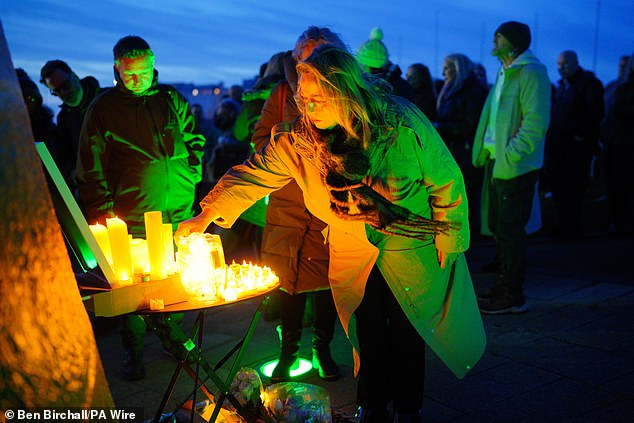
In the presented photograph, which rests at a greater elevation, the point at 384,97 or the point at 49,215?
the point at 384,97

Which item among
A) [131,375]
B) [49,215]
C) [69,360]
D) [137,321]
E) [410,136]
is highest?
[410,136]

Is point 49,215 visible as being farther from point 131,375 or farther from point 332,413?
point 131,375

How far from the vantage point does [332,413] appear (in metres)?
3.45

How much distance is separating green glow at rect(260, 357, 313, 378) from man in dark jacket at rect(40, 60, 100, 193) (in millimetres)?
2551

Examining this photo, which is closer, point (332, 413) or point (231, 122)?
point (332, 413)

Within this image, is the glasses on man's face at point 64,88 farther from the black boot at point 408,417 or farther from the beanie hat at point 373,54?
the black boot at point 408,417

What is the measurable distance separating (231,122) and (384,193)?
19.3ft

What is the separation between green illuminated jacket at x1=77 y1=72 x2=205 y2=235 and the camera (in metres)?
4.16

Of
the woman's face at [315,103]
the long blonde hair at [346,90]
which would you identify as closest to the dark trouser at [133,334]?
the woman's face at [315,103]

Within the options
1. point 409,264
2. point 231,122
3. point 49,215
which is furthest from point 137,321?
point 231,122

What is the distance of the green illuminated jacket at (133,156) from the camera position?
4.16m

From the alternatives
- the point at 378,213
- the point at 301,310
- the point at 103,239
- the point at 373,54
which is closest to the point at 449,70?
the point at 373,54

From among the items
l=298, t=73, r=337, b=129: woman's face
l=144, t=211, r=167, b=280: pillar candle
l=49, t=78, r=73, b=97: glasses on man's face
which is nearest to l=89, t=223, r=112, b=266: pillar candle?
l=144, t=211, r=167, b=280: pillar candle

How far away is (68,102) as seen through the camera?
18.3 ft
